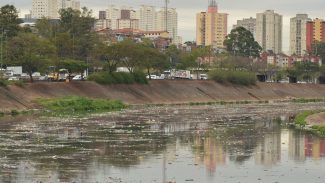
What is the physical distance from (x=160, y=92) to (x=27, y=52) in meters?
23.1

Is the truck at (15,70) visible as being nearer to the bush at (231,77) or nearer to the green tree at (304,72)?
the bush at (231,77)

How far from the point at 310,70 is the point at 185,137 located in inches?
5379

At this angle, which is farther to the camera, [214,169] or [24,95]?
[24,95]

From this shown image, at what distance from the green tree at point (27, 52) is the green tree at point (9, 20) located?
76.6 ft

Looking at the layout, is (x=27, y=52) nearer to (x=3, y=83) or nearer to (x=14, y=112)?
(x=3, y=83)

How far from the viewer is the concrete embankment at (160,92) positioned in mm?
88812

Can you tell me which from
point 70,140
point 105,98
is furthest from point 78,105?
point 70,140

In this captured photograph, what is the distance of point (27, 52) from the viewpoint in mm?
102250

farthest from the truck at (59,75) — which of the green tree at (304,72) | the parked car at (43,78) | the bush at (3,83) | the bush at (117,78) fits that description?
the green tree at (304,72)

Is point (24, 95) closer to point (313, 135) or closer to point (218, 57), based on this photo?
point (313, 135)

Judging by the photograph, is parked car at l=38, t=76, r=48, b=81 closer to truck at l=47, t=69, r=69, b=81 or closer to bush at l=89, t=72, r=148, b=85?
truck at l=47, t=69, r=69, b=81

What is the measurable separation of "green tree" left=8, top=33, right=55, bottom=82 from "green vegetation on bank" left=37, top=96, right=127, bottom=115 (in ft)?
41.1

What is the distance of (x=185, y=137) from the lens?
52.1m

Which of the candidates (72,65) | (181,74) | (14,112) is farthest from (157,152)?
(181,74)
